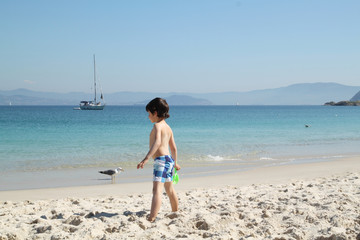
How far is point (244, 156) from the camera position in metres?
14.7

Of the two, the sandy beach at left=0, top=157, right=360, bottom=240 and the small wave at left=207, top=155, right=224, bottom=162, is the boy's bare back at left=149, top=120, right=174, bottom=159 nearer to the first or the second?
the sandy beach at left=0, top=157, right=360, bottom=240

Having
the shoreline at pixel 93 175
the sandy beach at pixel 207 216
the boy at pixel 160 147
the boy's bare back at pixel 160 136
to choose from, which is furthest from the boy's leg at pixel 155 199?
the shoreline at pixel 93 175

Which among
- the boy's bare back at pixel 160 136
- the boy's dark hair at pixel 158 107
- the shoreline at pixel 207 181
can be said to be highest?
the boy's dark hair at pixel 158 107

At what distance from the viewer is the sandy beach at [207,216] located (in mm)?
4234

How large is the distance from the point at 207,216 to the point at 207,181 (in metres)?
4.29

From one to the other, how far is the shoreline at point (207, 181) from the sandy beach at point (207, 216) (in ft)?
0.76

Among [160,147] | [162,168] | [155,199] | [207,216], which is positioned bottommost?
[207,216]

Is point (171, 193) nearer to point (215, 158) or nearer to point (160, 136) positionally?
point (160, 136)

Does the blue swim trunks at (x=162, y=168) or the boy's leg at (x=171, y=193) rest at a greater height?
the blue swim trunks at (x=162, y=168)

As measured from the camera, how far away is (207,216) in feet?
15.5

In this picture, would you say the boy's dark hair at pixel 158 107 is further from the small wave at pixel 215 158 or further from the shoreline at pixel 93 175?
the small wave at pixel 215 158

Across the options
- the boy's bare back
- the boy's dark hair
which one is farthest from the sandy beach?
the boy's dark hair

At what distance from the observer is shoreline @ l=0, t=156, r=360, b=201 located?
769 cm

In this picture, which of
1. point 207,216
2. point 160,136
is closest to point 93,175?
point 207,216
